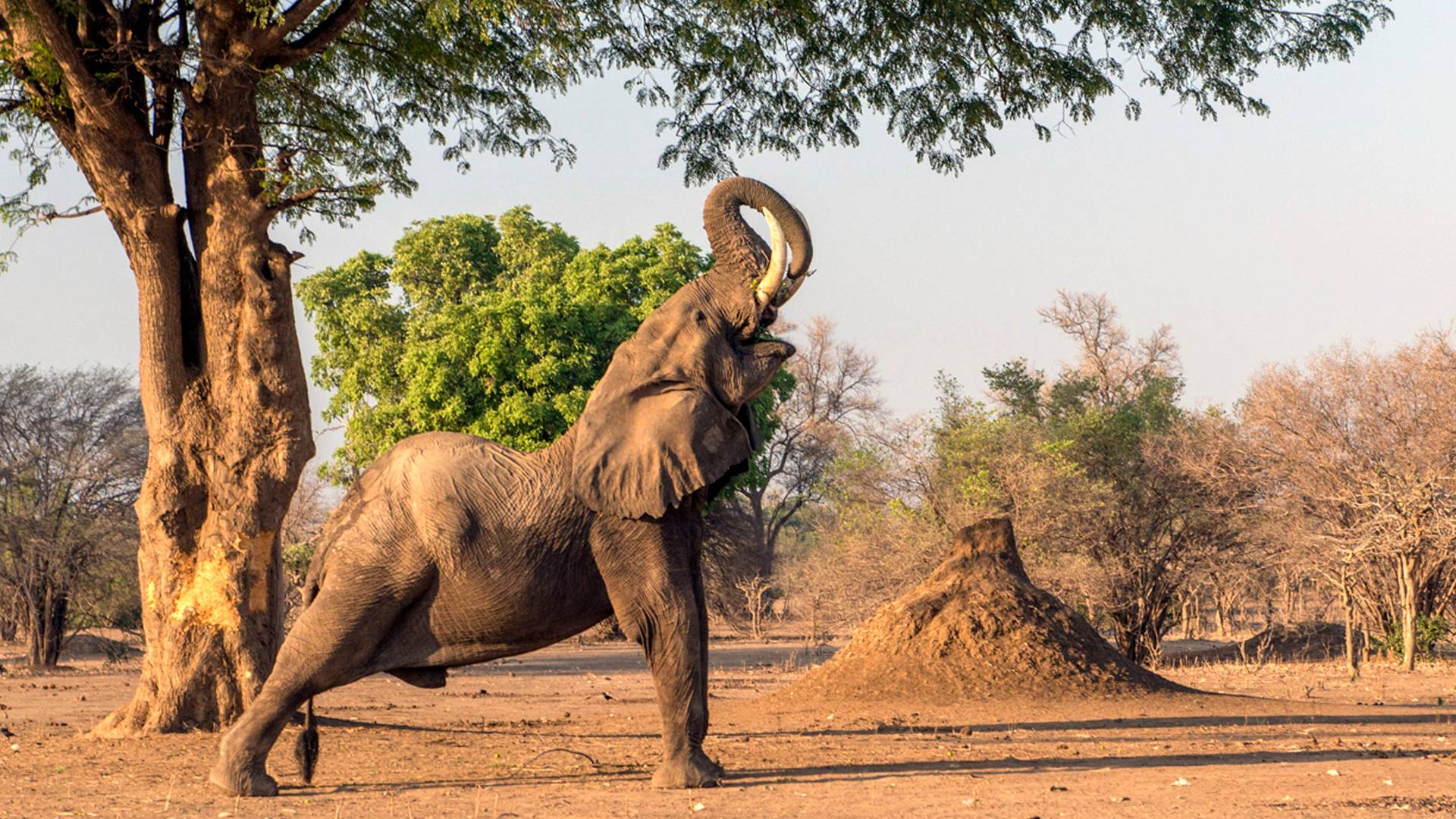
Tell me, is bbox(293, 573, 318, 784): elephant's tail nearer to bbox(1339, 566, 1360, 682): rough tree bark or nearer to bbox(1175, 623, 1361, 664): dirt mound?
bbox(1339, 566, 1360, 682): rough tree bark

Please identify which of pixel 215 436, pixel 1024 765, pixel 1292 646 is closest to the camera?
pixel 1024 765

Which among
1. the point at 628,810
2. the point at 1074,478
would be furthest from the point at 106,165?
the point at 1074,478

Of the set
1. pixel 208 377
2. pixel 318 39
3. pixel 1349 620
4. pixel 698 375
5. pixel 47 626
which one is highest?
pixel 318 39

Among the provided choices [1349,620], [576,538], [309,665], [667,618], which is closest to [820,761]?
[667,618]

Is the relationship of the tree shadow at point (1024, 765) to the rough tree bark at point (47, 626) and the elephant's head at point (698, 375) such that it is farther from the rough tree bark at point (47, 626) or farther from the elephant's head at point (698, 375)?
the rough tree bark at point (47, 626)

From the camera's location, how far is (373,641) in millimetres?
8438

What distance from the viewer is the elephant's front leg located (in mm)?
8398

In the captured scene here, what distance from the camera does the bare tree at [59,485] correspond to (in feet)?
84.8

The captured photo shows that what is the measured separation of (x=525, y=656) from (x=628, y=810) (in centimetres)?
2339

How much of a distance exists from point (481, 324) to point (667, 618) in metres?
23.5

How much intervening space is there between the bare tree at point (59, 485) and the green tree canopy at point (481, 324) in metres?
4.99

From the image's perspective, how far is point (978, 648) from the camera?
592 inches

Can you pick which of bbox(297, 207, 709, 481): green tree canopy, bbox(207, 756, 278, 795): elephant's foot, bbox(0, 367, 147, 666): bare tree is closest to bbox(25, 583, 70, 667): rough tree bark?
bbox(0, 367, 147, 666): bare tree

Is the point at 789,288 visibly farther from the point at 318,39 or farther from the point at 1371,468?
the point at 1371,468
